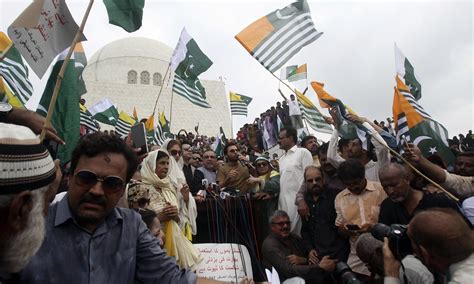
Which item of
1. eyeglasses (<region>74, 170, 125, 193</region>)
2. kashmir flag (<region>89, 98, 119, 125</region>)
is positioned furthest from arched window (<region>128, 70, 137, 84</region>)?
eyeglasses (<region>74, 170, 125, 193</region>)

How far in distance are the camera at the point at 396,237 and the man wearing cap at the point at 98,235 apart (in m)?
1.28

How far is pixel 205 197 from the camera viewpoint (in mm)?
4715

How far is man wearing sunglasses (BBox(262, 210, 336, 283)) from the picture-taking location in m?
3.62

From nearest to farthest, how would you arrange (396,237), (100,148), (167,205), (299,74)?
(100,148)
(396,237)
(167,205)
(299,74)

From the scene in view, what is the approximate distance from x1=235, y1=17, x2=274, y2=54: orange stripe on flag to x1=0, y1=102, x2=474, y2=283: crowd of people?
4.39 feet

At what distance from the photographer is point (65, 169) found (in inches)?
121

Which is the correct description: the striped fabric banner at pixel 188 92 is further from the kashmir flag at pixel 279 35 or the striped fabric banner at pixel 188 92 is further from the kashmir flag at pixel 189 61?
the kashmir flag at pixel 279 35

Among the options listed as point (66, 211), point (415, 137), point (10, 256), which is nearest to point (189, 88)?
point (415, 137)

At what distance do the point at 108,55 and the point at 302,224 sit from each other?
1344 inches

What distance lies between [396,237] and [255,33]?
3742mm

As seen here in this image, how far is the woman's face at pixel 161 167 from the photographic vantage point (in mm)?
3883

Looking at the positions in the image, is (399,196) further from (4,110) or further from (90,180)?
(4,110)

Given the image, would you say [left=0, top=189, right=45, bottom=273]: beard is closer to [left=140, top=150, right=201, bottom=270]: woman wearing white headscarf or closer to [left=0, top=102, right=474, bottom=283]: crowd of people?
[left=0, top=102, right=474, bottom=283]: crowd of people

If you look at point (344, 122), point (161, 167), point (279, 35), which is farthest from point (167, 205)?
point (279, 35)
